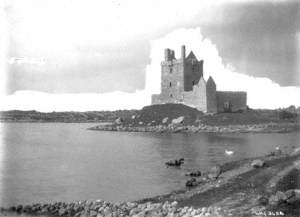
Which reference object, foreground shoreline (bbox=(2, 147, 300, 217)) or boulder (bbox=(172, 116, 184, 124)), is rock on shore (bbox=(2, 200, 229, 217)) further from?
boulder (bbox=(172, 116, 184, 124))

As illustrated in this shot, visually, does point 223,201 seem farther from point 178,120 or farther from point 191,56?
point 191,56

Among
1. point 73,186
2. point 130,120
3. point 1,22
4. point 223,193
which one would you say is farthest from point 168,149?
point 130,120

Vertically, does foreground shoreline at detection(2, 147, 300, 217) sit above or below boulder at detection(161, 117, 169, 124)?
below

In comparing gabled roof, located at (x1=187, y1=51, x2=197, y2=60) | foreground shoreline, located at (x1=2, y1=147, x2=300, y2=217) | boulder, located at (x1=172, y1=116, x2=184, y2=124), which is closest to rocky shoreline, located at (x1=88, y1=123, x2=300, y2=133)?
boulder, located at (x1=172, y1=116, x2=184, y2=124)

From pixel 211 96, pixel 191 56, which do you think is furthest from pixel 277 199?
pixel 191 56

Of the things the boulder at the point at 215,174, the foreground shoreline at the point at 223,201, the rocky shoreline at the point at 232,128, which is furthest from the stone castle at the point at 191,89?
the foreground shoreline at the point at 223,201

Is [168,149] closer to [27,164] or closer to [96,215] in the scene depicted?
[27,164]

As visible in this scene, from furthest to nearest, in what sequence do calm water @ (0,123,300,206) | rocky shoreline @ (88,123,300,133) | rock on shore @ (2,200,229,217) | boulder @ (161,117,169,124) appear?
boulder @ (161,117,169,124), rocky shoreline @ (88,123,300,133), calm water @ (0,123,300,206), rock on shore @ (2,200,229,217)
